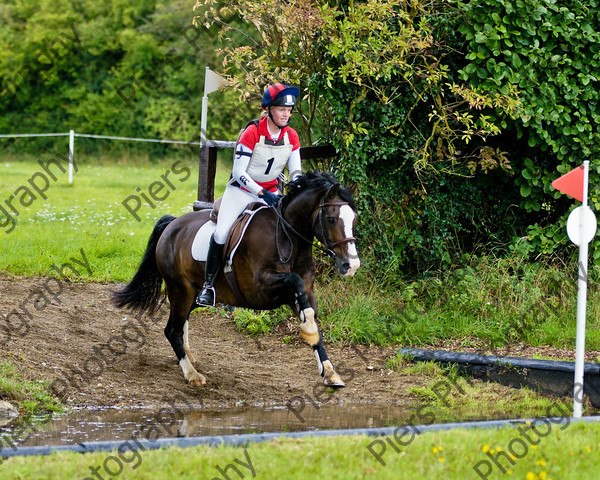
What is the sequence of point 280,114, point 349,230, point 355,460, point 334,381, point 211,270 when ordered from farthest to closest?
point 211,270
point 280,114
point 334,381
point 349,230
point 355,460

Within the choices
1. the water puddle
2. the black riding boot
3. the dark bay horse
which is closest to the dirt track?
the water puddle

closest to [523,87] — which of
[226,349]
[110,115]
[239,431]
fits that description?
[226,349]

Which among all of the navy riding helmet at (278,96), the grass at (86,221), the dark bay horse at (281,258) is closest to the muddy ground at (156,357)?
the dark bay horse at (281,258)

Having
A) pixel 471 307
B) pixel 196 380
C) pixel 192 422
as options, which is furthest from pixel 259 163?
pixel 471 307

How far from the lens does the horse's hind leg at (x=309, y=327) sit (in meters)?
6.89

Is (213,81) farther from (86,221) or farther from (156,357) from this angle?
(86,221)

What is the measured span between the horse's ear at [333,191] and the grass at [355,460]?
231 centimetres

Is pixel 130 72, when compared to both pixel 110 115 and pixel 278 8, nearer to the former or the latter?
pixel 110 115

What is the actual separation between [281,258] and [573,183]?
2637 millimetres

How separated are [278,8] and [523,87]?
3.32 meters

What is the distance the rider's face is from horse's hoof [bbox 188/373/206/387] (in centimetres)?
277

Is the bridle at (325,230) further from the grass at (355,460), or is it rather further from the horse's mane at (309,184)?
the grass at (355,460)

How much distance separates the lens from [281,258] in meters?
7.42

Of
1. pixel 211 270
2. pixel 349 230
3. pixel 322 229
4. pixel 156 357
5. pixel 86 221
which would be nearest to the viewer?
pixel 349 230
